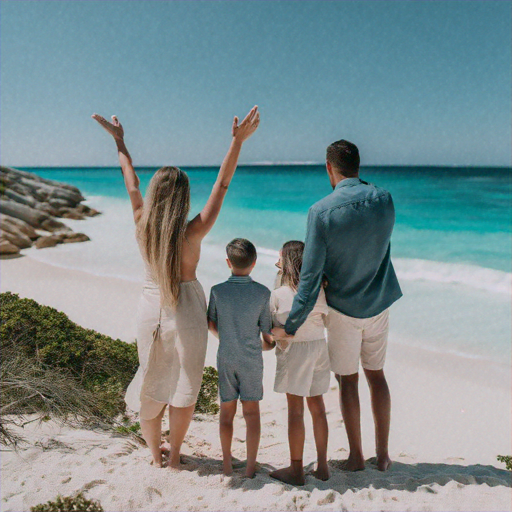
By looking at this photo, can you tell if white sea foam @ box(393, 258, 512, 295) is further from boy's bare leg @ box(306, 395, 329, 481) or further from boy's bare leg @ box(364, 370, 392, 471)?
boy's bare leg @ box(306, 395, 329, 481)

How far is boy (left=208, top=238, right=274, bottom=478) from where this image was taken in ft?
11.1

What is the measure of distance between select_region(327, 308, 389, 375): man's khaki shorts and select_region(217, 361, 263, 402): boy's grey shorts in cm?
59

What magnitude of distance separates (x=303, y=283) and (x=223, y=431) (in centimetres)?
117

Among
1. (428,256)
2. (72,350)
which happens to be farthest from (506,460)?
(428,256)

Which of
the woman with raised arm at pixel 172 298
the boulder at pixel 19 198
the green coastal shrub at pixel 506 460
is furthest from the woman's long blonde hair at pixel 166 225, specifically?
the boulder at pixel 19 198

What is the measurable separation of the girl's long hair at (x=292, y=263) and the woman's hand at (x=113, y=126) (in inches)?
60.8

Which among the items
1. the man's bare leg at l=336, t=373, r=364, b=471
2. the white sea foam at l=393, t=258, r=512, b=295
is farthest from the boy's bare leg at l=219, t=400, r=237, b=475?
the white sea foam at l=393, t=258, r=512, b=295

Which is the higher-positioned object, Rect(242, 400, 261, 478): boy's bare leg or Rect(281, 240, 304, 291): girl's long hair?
Rect(281, 240, 304, 291): girl's long hair

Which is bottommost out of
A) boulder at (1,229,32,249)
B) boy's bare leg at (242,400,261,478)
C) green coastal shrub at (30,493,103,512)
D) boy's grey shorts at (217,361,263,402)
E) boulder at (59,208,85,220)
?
Answer: boulder at (59,208,85,220)

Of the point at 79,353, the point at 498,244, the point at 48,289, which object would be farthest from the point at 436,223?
the point at 79,353

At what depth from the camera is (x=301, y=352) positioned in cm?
345

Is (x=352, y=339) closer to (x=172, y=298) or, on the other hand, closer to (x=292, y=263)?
(x=292, y=263)

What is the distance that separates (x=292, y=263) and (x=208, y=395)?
2.39m

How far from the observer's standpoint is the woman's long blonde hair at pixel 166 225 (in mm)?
3242
